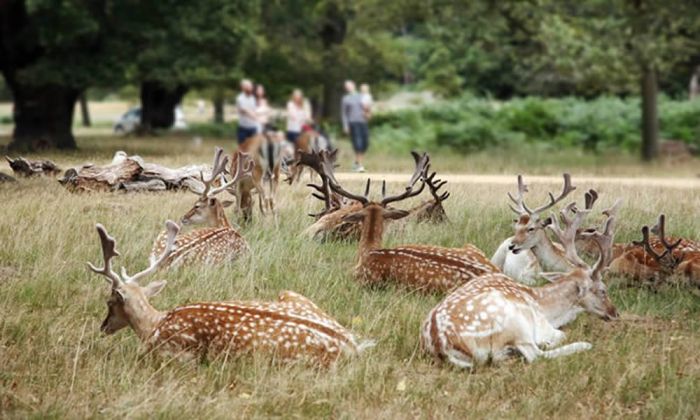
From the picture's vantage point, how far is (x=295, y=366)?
19.3 feet

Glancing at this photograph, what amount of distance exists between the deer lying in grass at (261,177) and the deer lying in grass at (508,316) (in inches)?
182

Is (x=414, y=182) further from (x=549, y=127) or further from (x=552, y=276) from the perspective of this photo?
(x=549, y=127)

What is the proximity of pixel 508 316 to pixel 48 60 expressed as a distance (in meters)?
17.4

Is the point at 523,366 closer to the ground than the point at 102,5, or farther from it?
closer to the ground

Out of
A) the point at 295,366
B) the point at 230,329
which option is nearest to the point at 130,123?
the point at 230,329

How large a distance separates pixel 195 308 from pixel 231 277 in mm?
2012

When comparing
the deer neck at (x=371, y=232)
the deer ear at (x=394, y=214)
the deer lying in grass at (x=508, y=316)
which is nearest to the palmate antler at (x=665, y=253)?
the deer lying in grass at (x=508, y=316)

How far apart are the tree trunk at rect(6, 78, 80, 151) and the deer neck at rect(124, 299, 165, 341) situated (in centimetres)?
1707

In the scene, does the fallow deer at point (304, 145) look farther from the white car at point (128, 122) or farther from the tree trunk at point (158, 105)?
the white car at point (128, 122)

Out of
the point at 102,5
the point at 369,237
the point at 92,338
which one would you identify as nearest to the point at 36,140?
the point at 102,5

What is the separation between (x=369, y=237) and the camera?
28.4 feet

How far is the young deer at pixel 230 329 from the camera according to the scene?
5.95 m

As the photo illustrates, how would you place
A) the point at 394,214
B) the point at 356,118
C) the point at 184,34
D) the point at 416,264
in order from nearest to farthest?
the point at 416,264 → the point at 394,214 → the point at 356,118 → the point at 184,34

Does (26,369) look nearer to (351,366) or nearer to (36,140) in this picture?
(351,366)
